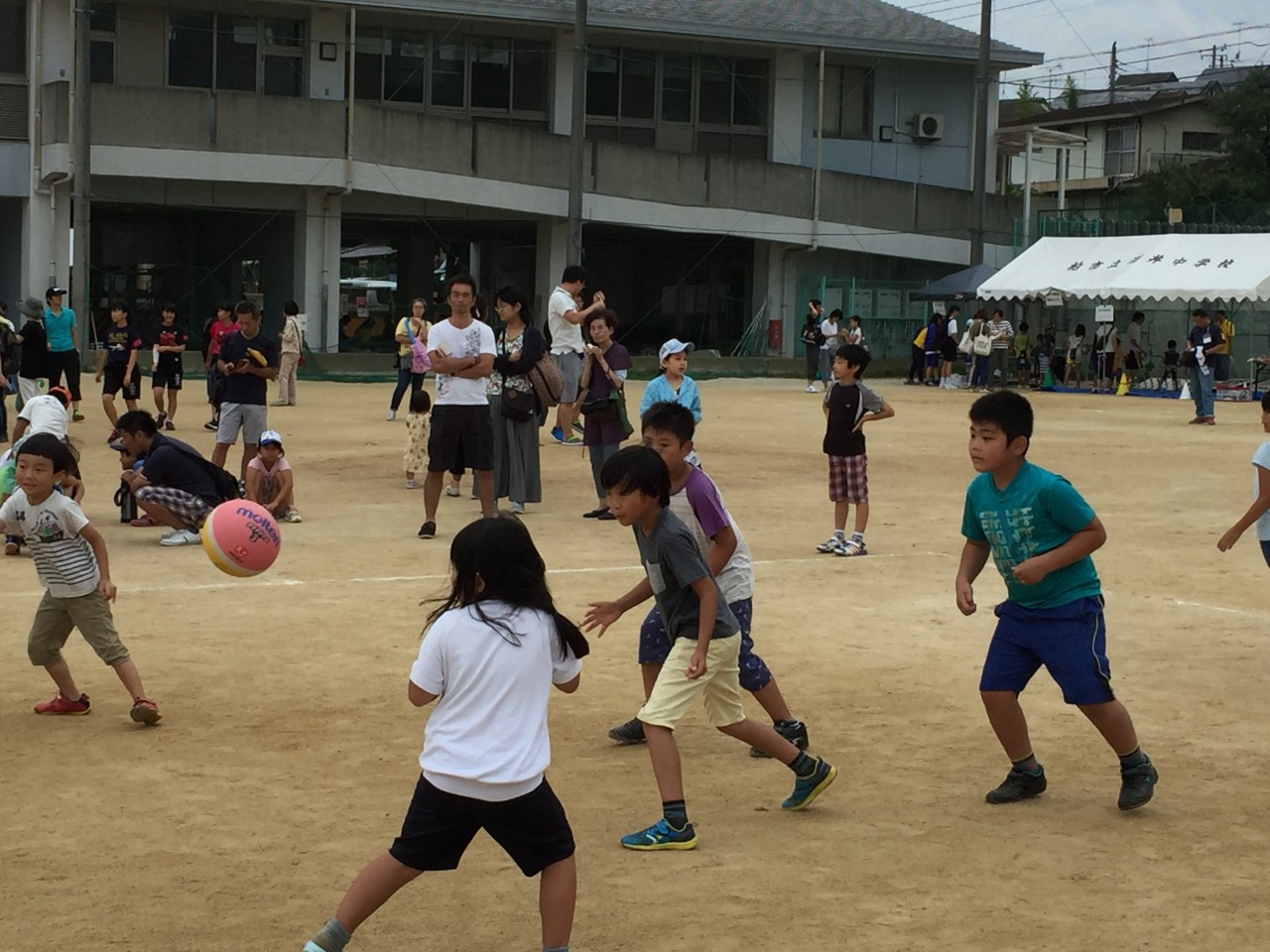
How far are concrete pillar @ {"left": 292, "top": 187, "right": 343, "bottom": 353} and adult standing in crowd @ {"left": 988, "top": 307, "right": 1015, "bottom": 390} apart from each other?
1422 centimetres

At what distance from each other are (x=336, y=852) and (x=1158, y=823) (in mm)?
2812

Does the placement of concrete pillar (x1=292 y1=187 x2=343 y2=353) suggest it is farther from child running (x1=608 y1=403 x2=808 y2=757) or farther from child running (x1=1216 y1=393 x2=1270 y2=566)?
child running (x1=608 y1=403 x2=808 y2=757)

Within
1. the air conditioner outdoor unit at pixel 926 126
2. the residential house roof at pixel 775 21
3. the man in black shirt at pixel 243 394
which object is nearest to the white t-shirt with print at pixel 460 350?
the man in black shirt at pixel 243 394

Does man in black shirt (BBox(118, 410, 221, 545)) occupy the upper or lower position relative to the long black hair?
lower

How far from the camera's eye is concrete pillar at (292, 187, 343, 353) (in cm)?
3875

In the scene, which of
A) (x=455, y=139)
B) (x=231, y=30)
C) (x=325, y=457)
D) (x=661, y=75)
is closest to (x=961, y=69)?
(x=661, y=75)

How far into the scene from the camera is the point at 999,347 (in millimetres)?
36594

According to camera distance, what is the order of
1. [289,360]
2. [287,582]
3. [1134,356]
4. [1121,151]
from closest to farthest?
[287,582] < [289,360] < [1134,356] < [1121,151]

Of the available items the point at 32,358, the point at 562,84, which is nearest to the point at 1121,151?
the point at 562,84

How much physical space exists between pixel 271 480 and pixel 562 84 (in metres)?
31.1

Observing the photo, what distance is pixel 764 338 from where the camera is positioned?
4491cm

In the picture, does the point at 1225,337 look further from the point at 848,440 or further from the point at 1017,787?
the point at 1017,787

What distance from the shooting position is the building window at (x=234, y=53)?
3956cm

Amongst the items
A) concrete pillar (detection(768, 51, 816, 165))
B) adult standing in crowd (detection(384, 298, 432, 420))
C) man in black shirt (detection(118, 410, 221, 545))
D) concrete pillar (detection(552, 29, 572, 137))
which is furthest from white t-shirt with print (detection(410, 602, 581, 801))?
concrete pillar (detection(768, 51, 816, 165))
